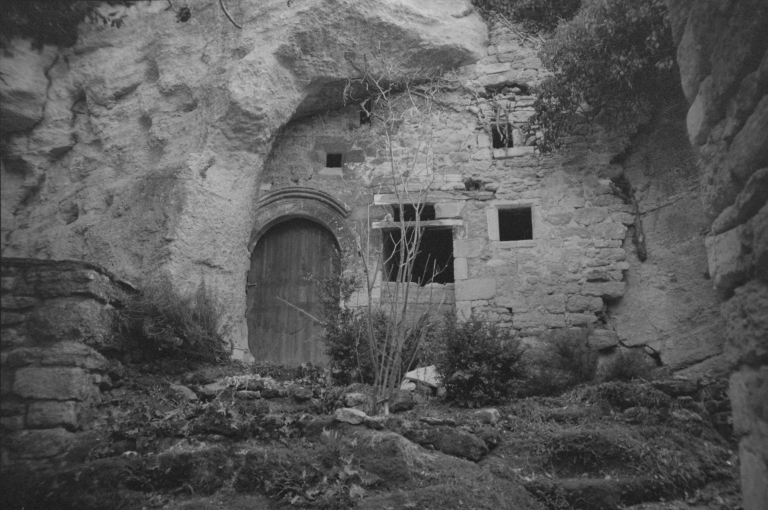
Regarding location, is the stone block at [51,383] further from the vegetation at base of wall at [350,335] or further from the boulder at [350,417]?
the vegetation at base of wall at [350,335]

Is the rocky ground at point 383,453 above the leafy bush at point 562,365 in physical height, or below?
below

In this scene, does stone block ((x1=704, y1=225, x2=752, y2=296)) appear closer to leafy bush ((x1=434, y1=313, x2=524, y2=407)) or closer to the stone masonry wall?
leafy bush ((x1=434, y1=313, x2=524, y2=407))

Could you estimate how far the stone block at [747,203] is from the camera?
2.02 metres

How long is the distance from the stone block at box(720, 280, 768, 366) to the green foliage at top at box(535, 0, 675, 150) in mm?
6021

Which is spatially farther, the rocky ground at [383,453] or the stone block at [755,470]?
Answer: the rocky ground at [383,453]

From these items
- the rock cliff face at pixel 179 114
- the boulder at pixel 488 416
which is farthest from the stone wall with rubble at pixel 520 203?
the boulder at pixel 488 416

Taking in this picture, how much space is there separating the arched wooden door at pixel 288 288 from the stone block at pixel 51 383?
3542 millimetres

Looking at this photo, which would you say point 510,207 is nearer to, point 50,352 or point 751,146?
point 50,352

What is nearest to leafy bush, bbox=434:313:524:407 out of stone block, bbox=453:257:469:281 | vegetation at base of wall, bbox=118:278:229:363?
stone block, bbox=453:257:469:281

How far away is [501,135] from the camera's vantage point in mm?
9055

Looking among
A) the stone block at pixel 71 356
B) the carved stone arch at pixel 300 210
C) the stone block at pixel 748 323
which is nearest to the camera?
the stone block at pixel 748 323

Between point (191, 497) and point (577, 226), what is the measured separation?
6157 millimetres

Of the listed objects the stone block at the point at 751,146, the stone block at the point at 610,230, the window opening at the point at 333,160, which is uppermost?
the window opening at the point at 333,160

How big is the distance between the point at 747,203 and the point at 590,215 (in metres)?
6.55
